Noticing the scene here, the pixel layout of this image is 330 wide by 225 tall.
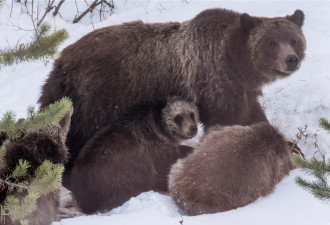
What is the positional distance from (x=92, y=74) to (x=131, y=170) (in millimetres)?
1582

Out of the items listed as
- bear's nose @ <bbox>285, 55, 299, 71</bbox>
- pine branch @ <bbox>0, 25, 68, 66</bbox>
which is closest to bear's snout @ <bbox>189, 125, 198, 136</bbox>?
bear's nose @ <bbox>285, 55, 299, 71</bbox>

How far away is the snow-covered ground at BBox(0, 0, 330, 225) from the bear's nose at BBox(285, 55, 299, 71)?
1.09 meters

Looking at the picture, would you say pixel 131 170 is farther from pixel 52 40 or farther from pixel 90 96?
pixel 52 40

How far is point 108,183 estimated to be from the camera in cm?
747

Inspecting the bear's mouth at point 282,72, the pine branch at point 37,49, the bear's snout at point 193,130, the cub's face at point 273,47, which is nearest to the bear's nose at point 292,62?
the cub's face at point 273,47

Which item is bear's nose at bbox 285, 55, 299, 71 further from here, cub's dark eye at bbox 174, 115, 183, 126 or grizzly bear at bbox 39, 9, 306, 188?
cub's dark eye at bbox 174, 115, 183, 126

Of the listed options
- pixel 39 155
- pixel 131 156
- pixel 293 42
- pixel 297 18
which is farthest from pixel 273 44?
pixel 39 155

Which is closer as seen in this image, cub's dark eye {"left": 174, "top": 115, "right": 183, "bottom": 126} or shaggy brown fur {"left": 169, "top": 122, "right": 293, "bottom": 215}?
shaggy brown fur {"left": 169, "top": 122, "right": 293, "bottom": 215}

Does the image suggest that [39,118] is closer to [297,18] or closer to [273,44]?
[273,44]

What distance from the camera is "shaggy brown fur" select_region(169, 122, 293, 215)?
261 inches

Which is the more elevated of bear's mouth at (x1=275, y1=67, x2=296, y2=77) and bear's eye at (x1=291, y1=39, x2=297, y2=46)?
bear's eye at (x1=291, y1=39, x2=297, y2=46)

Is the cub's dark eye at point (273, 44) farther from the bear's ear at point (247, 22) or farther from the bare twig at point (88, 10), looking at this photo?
the bare twig at point (88, 10)

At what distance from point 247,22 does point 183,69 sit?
3.59 feet

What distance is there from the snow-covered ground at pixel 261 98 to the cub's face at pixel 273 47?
3.48 feet
